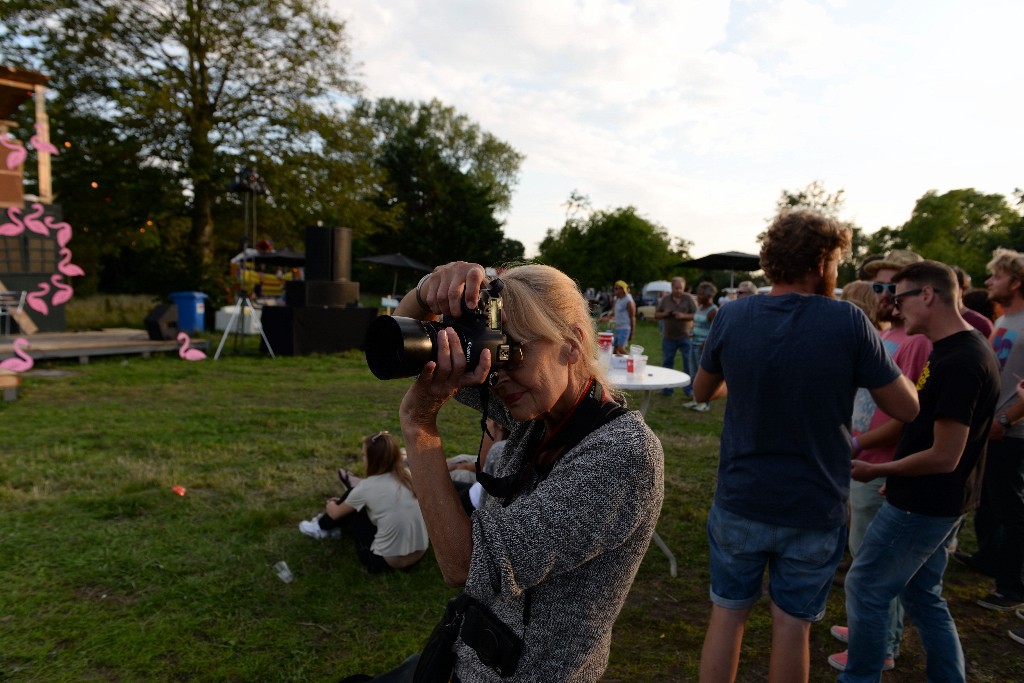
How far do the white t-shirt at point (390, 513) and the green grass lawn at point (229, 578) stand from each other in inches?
6.8

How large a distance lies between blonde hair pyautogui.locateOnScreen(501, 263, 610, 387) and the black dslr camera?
1.3 inches

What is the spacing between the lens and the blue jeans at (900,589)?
2148mm

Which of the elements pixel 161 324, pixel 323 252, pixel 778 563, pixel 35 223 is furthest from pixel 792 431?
pixel 161 324

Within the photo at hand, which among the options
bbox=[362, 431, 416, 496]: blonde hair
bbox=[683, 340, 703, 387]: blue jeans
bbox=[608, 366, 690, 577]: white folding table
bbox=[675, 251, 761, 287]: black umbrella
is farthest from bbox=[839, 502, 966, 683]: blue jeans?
bbox=[675, 251, 761, 287]: black umbrella

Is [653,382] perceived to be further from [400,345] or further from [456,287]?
[400,345]

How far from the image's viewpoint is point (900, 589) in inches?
84.9

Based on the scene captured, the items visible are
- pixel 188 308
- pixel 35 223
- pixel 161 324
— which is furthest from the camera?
pixel 188 308

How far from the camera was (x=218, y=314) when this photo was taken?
15641mm

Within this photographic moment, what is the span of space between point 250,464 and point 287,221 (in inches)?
596

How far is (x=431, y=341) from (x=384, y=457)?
280 cm

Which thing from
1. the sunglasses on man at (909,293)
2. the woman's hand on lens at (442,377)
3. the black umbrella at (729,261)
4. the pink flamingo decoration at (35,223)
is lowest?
the woman's hand on lens at (442,377)

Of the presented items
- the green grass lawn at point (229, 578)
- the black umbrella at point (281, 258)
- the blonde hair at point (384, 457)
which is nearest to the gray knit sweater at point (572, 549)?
the green grass lawn at point (229, 578)

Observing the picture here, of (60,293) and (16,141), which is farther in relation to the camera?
(60,293)

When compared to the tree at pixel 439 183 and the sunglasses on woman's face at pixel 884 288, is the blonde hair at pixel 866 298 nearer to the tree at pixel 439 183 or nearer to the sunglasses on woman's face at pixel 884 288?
the sunglasses on woman's face at pixel 884 288
